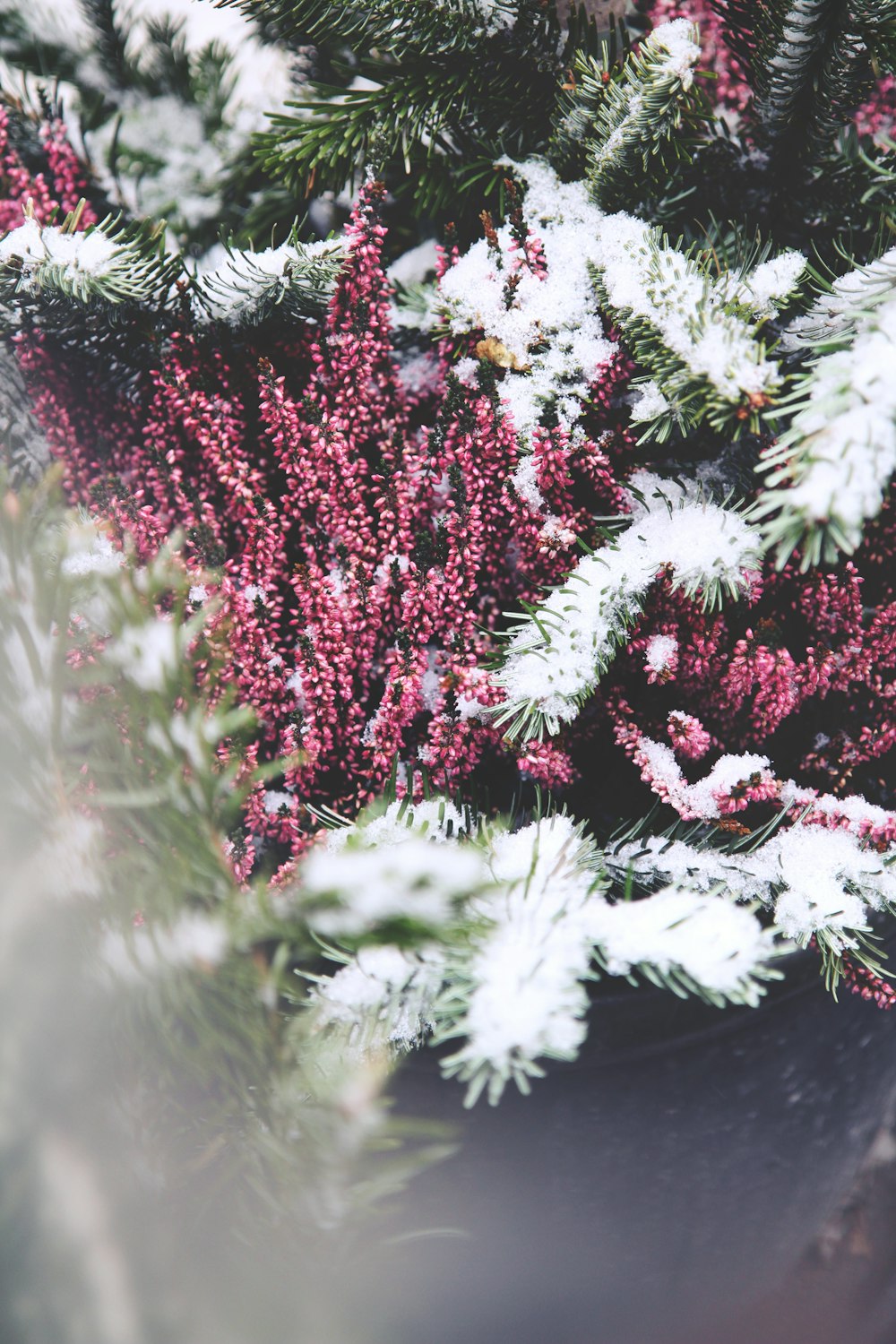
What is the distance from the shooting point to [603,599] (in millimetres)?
459

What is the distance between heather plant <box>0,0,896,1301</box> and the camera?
439 mm

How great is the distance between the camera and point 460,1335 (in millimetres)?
727

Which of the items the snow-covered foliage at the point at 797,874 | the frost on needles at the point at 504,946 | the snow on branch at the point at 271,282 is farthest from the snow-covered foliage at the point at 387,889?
the snow on branch at the point at 271,282

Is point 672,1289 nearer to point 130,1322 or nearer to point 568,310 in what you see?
point 130,1322

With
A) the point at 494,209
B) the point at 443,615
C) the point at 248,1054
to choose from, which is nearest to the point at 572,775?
the point at 443,615

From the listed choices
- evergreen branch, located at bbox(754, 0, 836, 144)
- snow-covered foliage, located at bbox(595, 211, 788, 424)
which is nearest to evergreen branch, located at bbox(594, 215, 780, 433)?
snow-covered foliage, located at bbox(595, 211, 788, 424)

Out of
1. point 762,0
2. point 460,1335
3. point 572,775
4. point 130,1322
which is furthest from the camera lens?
point 460,1335

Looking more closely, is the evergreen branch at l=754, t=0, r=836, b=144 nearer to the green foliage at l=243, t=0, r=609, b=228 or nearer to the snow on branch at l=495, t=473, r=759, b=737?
the green foliage at l=243, t=0, r=609, b=228

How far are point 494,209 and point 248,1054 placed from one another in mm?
562

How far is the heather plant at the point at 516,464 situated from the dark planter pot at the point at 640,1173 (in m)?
0.09

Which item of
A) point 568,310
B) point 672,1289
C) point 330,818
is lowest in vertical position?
point 672,1289

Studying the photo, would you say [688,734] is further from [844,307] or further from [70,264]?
[70,264]

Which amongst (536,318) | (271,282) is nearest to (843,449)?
(536,318)

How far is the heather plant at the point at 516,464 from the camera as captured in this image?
44 cm
